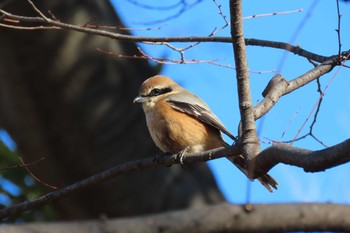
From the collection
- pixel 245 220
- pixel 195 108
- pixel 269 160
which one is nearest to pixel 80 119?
pixel 195 108

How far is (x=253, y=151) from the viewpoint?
318 centimetres

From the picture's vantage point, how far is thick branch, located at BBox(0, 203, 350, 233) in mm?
1926

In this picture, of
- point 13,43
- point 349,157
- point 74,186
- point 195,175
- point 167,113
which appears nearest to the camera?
point 349,157

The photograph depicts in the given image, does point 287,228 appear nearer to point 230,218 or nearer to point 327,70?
point 230,218

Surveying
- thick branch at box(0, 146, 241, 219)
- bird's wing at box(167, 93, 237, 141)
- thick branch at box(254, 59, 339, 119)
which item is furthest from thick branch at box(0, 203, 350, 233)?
bird's wing at box(167, 93, 237, 141)

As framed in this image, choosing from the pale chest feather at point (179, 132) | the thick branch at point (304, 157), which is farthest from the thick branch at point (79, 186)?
the pale chest feather at point (179, 132)

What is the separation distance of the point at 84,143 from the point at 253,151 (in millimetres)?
3363

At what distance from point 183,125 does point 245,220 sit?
3159 millimetres

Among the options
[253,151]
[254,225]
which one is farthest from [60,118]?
[254,225]

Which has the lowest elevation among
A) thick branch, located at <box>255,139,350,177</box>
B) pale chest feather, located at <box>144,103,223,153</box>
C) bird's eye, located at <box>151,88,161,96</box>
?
thick branch, located at <box>255,139,350,177</box>

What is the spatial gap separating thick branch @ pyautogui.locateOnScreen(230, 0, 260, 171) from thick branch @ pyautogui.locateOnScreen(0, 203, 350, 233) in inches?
43.6

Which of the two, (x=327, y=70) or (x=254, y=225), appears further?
(x=327, y=70)

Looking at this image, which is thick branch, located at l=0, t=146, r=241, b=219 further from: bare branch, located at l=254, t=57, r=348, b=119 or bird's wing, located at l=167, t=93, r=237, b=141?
bird's wing, located at l=167, t=93, r=237, b=141

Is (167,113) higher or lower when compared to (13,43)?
lower
